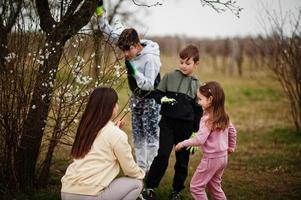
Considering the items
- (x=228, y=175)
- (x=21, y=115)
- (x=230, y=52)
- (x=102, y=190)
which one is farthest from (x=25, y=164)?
(x=230, y=52)

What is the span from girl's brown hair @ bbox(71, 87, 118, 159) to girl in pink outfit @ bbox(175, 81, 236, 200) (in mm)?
978

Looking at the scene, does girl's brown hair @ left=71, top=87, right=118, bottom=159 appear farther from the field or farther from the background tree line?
the field

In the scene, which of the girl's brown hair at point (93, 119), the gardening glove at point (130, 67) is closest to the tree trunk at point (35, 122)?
the gardening glove at point (130, 67)

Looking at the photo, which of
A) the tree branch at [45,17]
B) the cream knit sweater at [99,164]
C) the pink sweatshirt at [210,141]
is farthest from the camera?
the tree branch at [45,17]

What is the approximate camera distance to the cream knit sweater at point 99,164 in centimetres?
370

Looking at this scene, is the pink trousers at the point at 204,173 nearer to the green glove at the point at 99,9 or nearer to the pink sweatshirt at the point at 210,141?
the pink sweatshirt at the point at 210,141

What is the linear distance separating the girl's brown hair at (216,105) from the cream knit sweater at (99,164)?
3.42 ft

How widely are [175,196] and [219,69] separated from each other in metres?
24.0

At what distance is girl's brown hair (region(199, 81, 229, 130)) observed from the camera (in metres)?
4.44

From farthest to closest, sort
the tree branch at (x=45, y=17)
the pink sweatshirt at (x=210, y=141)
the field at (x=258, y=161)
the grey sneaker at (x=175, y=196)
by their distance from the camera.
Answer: the field at (x=258, y=161) → the grey sneaker at (x=175, y=196) → the tree branch at (x=45, y=17) → the pink sweatshirt at (x=210, y=141)

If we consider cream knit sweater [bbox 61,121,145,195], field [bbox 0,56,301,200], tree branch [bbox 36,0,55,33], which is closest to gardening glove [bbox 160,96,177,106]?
field [bbox 0,56,301,200]

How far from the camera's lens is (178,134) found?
17.0 feet

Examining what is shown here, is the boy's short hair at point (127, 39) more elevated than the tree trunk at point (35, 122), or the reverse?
the boy's short hair at point (127, 39)

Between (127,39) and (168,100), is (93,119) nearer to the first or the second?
(168,100)
